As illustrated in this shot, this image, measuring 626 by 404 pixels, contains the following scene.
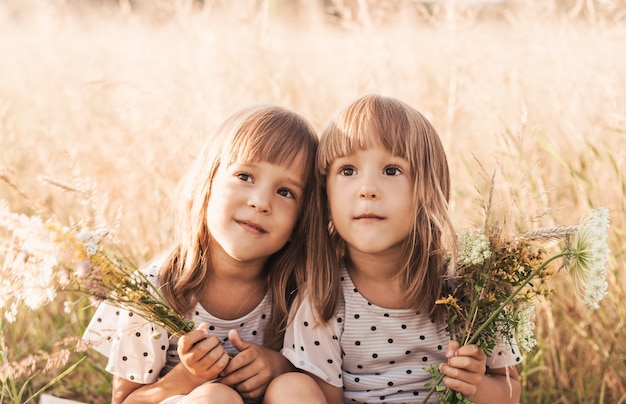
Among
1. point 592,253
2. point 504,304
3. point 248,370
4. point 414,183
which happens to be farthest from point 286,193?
point 592,253

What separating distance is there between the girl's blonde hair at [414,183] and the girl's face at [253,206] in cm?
10

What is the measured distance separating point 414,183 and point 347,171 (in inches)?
7.9

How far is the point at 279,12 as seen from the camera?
606 centimetres

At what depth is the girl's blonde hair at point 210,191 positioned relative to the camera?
6.87 ft

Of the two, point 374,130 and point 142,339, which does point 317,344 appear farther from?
point 374,130

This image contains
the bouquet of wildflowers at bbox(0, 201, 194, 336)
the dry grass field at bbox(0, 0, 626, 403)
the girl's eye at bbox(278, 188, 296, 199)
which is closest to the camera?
the bouquet of wildflowers at bbox(0, 201, 194, 336)

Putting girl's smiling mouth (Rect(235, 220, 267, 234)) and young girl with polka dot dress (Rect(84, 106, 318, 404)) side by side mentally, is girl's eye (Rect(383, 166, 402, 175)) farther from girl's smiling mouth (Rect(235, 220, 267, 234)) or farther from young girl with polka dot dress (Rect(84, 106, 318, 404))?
girl's smiling mouth (Rect(235, 220, 267, 234))

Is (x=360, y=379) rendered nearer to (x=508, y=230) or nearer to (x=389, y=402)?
(x=389, y=402)

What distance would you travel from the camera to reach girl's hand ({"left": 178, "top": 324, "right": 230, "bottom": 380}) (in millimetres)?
1838

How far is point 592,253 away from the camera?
1.56m

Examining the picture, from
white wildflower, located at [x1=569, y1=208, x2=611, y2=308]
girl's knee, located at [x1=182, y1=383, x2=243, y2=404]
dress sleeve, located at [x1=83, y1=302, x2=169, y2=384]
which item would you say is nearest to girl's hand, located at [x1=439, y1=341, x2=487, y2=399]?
white wildflower, located at [x1=569, y1=208, x2=611, y2=308]

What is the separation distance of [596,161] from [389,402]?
143 cm

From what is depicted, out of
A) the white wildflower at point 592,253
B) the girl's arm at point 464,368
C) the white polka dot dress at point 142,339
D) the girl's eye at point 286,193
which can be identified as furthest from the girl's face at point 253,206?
the white wildflower at point 592,253

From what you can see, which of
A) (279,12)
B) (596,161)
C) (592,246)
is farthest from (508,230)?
(279,12)
